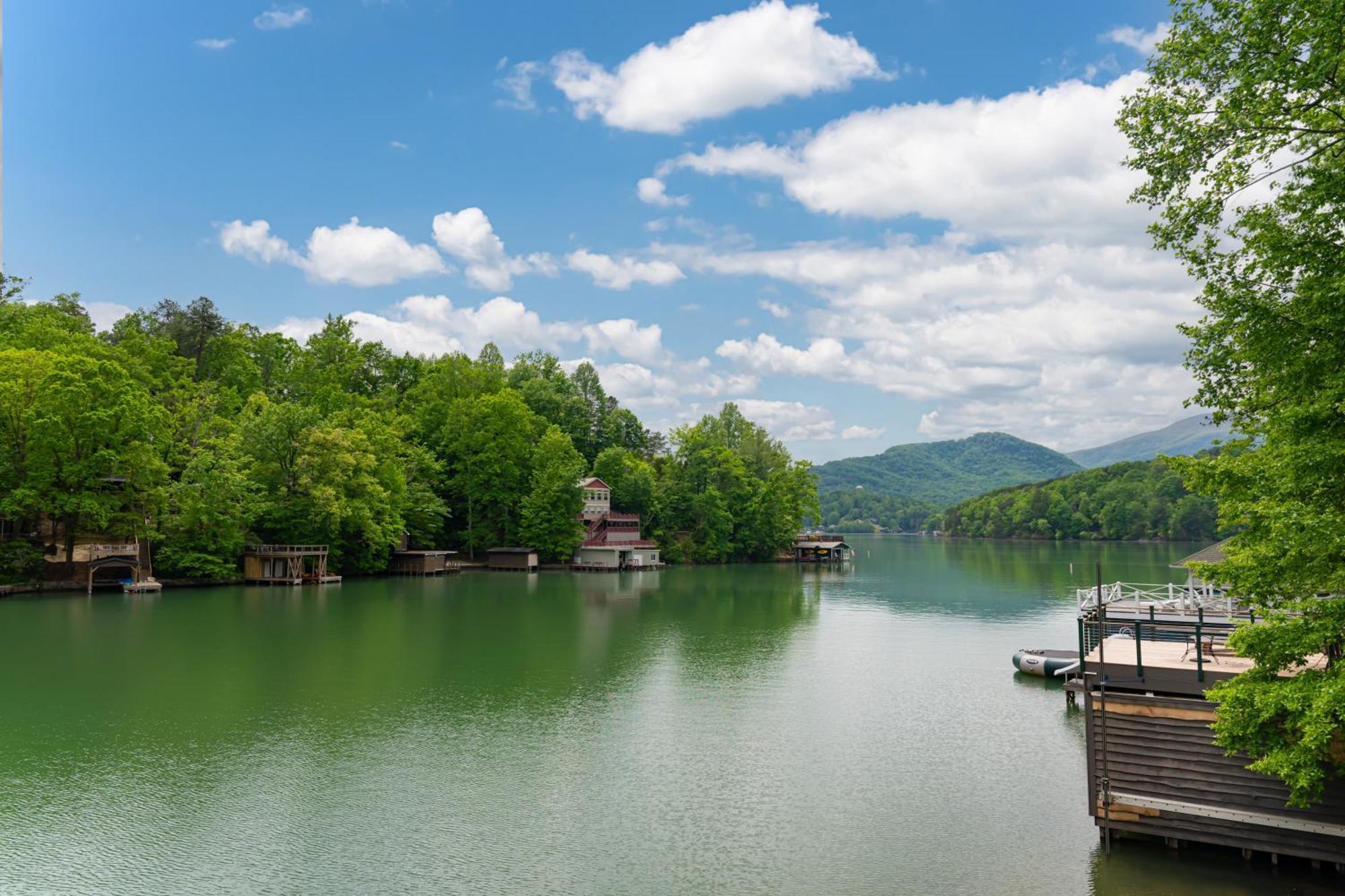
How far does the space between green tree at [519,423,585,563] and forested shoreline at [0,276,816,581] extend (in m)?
0.20

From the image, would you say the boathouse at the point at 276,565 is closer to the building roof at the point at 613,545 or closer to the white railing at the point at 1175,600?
the building roof at the point at 613,545

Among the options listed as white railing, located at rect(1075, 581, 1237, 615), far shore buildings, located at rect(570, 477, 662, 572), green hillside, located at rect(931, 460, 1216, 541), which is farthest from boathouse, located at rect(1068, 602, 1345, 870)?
green hillside, located at rect(931, 460, 1216, 541)

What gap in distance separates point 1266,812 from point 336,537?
64621mm

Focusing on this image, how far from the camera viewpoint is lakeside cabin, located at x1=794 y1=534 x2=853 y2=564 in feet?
330

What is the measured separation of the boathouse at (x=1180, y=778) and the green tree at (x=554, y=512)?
6780 cm

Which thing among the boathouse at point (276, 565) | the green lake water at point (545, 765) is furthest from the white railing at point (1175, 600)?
the boathouse at point (276, 565)

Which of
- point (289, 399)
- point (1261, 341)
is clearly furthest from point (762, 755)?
point (289, 399)

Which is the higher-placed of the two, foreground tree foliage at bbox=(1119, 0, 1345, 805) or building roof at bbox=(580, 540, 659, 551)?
foreground tree foliage at bbox=(1119, 0, 1345, 805)

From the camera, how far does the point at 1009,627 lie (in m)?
41.0

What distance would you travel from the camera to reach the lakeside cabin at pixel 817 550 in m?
100

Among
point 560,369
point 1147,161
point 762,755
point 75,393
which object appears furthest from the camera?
point 560,369

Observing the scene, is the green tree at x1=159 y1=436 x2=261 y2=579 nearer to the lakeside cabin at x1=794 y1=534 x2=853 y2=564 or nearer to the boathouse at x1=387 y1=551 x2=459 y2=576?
the boathouse at x1=387 y1=551 x2=459 y2=576

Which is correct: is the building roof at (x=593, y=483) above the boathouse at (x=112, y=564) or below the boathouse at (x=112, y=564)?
above

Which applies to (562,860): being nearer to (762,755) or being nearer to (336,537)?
(762,755)
